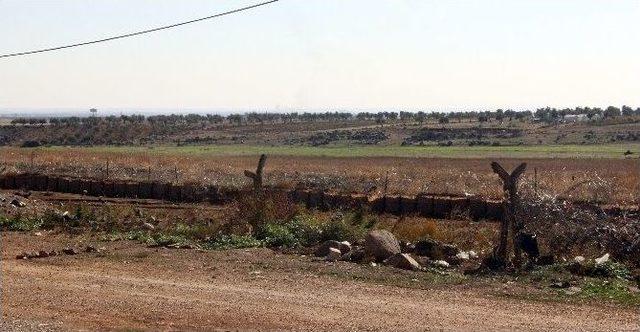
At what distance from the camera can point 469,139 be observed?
100 metres

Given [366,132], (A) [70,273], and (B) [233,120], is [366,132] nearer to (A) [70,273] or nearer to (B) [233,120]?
Answer: (B) [233,120]

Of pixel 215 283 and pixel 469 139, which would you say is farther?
pixel 469 139

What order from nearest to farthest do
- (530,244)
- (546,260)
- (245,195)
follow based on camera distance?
(546,260) < (530,244) < (245,195)

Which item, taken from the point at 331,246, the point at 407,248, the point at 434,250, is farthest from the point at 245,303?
the point at 407,248

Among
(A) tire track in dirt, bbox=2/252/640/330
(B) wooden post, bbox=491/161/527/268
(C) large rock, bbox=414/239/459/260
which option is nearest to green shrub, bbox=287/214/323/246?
(C) large rock, bbox=414/239/459/260

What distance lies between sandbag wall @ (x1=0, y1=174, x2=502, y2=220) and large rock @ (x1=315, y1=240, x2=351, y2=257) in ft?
15.1

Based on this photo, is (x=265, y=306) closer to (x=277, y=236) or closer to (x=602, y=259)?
(x=277, y=236)

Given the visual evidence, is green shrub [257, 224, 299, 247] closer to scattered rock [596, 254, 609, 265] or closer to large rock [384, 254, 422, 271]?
large rock [384, 254, 422, 271]

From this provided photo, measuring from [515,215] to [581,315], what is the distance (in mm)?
4868

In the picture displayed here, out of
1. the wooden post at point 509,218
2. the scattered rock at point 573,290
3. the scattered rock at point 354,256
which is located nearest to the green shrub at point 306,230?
the scattered rock at point 354,256

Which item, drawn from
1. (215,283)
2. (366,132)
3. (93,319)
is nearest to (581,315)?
(215,283)

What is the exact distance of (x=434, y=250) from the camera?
1720 cm

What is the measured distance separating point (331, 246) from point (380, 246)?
1.31m

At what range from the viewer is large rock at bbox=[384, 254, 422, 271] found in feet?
52.2
